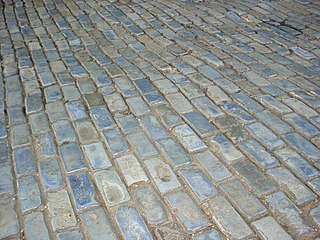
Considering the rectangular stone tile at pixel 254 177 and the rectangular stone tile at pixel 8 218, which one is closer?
the rectangular stone tile at pixel 8 218

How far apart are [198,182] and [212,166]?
208 millimetres

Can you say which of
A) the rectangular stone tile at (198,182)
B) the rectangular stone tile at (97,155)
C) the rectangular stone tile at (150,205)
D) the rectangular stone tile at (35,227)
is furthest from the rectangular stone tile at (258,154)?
the rectangular stone tile at (35,227)

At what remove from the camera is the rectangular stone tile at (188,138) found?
286 centimetres

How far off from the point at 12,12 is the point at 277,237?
5356mm

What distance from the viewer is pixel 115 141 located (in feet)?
9.57

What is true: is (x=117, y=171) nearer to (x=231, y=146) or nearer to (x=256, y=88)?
(x=231, y=146)

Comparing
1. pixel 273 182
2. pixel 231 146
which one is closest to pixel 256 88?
pixel 231 146

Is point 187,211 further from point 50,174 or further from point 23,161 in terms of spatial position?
point 23,161

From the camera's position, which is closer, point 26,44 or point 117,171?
point 117,171

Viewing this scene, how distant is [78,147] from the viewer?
2.88 metres

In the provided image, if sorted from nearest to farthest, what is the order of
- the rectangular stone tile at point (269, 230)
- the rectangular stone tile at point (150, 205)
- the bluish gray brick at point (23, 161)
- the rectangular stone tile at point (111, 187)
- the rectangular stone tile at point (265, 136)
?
the rectangular stone tile at point (269, 230), the rectangular stone tile at point (150, 205), the rectangular stone tile at point (111, 187), the bluish gray brick at point (23, 161), the rectangular stone tile at point (265, 136)

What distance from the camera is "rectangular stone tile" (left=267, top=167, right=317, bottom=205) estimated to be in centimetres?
242

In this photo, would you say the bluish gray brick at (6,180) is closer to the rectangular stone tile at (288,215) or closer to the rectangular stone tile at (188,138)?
the rectangular stone tile at (188,138)

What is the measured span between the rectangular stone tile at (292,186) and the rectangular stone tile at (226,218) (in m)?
0.44
